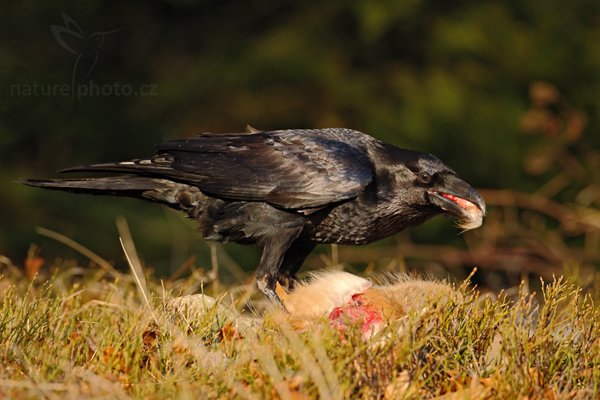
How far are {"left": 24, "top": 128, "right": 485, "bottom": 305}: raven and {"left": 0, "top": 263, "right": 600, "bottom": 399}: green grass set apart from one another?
78cm

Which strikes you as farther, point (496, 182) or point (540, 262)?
point (496, 182)

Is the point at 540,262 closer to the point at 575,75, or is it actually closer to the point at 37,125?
the point at 575,75

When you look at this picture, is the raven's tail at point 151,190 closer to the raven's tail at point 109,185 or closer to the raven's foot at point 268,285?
the raven's tail at point 109,185

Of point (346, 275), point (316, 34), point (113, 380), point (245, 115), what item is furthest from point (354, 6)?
point (113, 380)

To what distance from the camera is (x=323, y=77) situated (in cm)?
870

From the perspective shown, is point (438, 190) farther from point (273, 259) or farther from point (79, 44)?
point (79, 44)

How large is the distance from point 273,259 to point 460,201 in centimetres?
82

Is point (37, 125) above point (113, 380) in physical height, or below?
below

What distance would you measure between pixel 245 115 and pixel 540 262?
10.6 feet

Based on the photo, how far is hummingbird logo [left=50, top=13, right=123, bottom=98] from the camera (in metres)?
8.88

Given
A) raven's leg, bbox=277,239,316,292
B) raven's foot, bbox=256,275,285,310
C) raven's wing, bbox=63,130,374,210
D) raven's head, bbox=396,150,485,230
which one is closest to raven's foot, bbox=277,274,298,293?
raven's leg, bbox=277,239,316,292

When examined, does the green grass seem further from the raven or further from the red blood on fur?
the raven

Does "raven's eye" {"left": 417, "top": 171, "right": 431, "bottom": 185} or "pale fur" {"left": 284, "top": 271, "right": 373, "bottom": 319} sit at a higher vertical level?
"raven's eye" {"left": 417, "top": 171, "right": 431, "bottom": 185}

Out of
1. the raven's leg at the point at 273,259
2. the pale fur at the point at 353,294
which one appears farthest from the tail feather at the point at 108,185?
the pale fur at the point at 353,294
